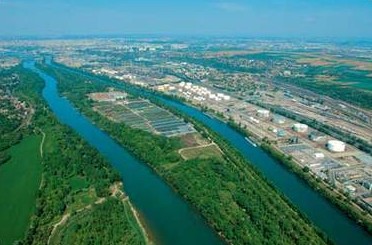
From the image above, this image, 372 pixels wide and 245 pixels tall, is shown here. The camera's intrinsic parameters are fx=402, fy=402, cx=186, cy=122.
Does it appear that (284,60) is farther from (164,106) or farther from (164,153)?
(164,153)

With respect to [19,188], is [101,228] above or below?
above

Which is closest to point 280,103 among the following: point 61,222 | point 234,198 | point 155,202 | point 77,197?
point 234,198

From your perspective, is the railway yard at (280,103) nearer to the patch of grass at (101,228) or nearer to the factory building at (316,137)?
the factory building at (316,137)

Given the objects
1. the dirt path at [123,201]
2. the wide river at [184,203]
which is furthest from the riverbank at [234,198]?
the dirt path at [123,201]

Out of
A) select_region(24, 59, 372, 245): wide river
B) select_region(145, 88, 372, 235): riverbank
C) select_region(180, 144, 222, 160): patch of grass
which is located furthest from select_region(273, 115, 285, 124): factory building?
select_region(180, 144, 222, 160): patch of grass

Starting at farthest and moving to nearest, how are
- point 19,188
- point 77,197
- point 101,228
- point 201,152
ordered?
point 201,152, point 19,188, point 77,197, point 101,228

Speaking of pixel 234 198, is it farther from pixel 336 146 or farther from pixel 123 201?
pixel 336 146

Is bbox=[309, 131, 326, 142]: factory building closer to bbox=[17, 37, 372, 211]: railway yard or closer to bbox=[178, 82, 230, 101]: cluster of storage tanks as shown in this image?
bbox=[17, 37, 372, 211]: railway yard
